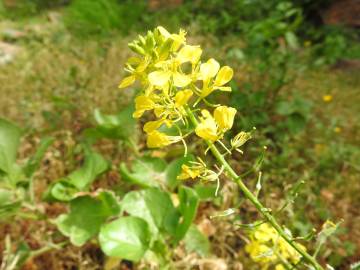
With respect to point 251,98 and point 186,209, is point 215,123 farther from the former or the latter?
point 251,98

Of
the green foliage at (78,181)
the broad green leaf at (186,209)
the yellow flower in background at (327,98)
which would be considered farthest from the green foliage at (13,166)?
the yellow flower in background at (327,98)

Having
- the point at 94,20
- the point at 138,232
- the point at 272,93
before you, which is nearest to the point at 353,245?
the point at 138,232

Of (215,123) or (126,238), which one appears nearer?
(215,123)

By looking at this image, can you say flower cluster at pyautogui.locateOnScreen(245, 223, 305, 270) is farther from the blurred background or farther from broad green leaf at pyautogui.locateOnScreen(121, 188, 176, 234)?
broad green leaf at pyautogui.locateOnScreen(121, 188, 176, 234)

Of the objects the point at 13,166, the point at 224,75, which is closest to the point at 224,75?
the point at 224,75

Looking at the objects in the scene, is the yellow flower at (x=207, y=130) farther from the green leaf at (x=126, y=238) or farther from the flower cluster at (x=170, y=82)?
the green leaf at (x=126, y=238)

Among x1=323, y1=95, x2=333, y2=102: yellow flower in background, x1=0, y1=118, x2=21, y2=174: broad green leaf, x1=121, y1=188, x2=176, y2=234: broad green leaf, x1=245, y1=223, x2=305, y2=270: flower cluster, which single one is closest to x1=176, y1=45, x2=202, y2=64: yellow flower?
x1=245, y1=223, x2=305, y2=270: flower cluster

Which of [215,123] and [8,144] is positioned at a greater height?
[8,144]

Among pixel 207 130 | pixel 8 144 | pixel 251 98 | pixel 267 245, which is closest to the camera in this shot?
pixel 207 130
